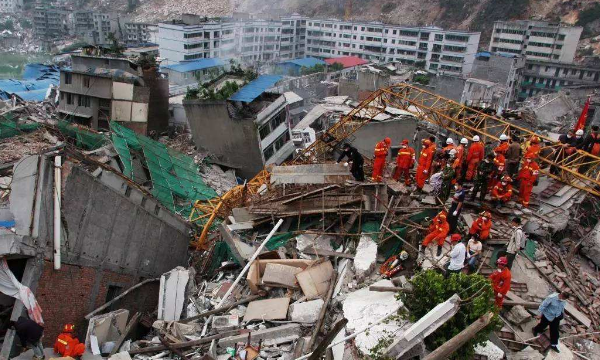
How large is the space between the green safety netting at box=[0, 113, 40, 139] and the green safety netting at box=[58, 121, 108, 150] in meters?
1.36

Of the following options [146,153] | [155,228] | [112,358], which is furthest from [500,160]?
[146,153]

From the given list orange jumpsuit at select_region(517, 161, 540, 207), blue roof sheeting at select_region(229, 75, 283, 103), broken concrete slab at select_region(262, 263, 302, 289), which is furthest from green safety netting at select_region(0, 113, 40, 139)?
orange jumpsuit at select_region(517, 161, 540, 207)

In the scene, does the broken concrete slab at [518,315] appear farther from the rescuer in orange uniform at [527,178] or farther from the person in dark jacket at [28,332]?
the person in dark jacket at [28,332]

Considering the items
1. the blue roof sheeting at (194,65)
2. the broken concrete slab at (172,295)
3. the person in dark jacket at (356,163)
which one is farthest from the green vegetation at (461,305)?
the blue roof sheeting at (194,65)

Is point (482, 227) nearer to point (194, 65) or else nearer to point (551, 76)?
point (194, 65)

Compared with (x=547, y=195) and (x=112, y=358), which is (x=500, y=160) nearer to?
(x=547, y=195)

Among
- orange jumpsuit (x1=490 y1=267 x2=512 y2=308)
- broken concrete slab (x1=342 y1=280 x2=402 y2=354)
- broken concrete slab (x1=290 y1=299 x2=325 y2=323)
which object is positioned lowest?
broken concrete slab (x1=290 y1=299 x2=325 y2=323)

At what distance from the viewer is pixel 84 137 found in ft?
67.1

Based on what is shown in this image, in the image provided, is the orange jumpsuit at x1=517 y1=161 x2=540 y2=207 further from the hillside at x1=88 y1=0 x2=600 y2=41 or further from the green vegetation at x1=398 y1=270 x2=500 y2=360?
the hillside at x1=88 y1=0 x2=600 y2=41

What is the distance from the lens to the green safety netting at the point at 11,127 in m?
18.1

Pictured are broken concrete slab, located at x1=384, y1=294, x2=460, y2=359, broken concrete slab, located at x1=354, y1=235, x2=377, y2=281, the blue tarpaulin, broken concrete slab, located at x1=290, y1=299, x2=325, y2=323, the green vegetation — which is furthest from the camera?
the blue tarpaulin

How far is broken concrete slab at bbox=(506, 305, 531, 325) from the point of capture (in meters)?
8.74

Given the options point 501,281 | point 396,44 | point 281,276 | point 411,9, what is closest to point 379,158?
point 281,276

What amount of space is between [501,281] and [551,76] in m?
62.2
